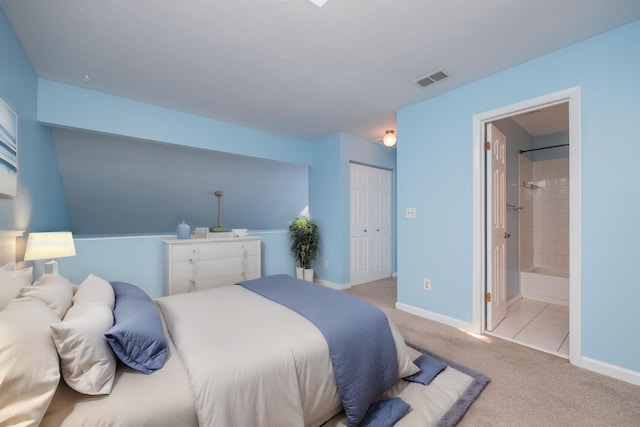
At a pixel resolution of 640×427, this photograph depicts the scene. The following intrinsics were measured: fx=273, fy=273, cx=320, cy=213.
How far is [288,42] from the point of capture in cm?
208

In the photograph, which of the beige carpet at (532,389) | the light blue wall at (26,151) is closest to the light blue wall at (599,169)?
the beige carpet at (532,389)

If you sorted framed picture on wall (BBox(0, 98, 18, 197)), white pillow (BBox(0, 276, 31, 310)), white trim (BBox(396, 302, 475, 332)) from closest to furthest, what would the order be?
white pillow (BBox(0, 276, 31, 310)), framed picture on wall (BBox(0, 98, 18, 197)), white trim (BBox(396, 302, 475, 332))

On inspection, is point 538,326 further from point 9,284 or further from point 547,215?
point 9,284

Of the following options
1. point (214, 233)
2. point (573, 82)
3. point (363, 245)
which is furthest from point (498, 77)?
point (214, 233)

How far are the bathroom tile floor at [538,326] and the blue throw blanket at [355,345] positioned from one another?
1.69m

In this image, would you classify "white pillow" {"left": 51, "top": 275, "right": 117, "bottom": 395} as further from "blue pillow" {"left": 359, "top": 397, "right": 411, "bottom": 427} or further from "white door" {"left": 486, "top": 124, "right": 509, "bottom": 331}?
"white door" {"left": 486, "top": 124, "right": 509, "bottom": 331}

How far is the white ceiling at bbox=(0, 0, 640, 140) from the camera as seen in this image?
5.76 feet

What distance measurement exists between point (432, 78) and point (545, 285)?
315 cm

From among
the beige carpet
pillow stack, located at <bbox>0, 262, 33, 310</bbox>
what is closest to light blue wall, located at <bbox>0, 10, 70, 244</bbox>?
pillow stack, located at <bbox>0, 262, 33, 310</bbox>

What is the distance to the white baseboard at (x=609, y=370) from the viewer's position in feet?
6.20

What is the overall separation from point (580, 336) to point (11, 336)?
3.29 meters

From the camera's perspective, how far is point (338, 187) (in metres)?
4.25

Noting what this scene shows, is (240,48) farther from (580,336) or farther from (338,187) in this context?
(580,336)

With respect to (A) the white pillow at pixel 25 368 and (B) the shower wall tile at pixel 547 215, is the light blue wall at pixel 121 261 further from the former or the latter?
(B) the shower wall tile at pixel 547 215
